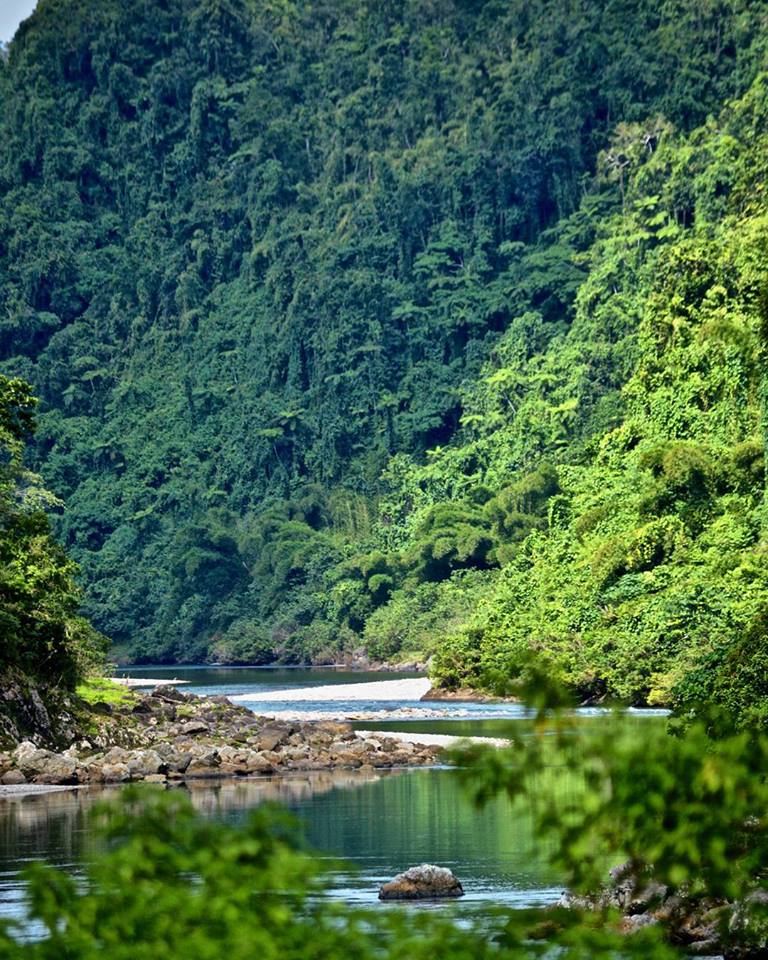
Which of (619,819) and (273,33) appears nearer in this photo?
(619,819)

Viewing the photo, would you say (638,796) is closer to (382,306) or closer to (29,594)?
(29,594)

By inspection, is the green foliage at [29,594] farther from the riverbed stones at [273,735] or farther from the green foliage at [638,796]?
the green foliage at [638,796]

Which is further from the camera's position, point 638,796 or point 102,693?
point 102,693

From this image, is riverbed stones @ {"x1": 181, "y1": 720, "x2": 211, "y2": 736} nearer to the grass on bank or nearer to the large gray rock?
the grass on bank

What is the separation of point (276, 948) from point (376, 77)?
424 feet

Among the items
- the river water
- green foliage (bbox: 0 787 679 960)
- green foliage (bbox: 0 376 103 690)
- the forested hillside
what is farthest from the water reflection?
the forested hillside

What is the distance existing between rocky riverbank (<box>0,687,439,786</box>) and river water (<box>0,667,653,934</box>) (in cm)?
120

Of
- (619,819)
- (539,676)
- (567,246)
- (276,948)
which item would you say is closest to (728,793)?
(619,819)

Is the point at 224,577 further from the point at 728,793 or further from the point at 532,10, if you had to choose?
the point at 728,793

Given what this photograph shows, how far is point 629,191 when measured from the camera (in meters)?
106

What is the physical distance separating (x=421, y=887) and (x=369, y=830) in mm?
6228

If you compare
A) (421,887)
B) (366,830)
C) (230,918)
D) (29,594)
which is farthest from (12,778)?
(230,918)

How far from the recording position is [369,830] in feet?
84.6

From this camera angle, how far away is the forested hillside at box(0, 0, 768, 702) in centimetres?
6862
